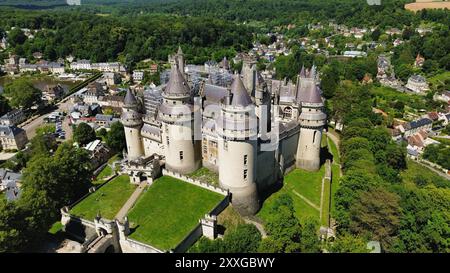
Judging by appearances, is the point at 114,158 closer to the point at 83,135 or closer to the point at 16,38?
the point at 83,135

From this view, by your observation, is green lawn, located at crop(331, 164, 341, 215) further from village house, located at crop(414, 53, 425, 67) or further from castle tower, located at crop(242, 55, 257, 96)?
village house, located at crop(414, 53, 425, 67)

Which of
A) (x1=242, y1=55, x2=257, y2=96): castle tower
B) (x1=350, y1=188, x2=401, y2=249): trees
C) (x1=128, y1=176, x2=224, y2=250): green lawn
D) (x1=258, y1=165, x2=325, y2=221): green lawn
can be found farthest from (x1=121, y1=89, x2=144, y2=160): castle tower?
(x1=350, y1=188, x2=401, y2=249): trees

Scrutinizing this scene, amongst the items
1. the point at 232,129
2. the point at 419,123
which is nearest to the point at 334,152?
the point at 232,129

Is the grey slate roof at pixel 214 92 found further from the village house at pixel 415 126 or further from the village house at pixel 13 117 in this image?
the village house at pixel 13 117

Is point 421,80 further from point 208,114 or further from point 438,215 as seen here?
point 208,114

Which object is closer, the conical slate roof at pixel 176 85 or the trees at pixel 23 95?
the conical slate roof at pixel 176 85

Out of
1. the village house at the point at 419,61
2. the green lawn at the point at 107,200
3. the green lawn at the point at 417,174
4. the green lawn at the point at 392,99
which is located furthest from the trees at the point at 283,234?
the village house at the point at 419,61
